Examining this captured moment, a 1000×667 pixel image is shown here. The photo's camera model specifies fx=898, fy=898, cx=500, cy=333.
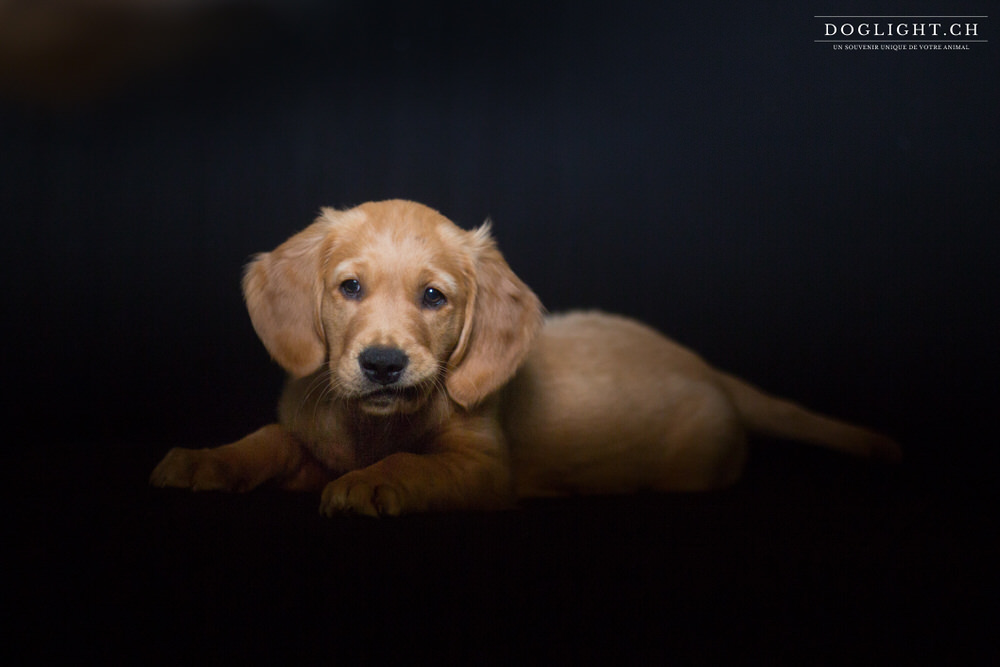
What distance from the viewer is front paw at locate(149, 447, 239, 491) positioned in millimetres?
2631

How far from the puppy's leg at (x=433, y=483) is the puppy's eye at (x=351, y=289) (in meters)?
0.48

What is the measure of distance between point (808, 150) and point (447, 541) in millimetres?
2764

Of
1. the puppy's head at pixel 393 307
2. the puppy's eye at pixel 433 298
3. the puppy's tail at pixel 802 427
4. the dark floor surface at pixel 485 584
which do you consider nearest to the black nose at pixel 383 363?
the puppy's head at pixel 393 307

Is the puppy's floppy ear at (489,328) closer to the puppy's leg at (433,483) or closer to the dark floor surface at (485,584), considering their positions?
the puppy's leg at (433,483)

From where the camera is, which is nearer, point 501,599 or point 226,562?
point 501,599

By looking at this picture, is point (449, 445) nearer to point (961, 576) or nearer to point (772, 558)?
point (772, 558)

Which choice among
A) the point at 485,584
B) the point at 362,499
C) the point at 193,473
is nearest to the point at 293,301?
the point at 193,473

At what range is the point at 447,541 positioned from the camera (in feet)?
7.44

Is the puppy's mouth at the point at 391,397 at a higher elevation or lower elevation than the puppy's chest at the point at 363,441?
higher

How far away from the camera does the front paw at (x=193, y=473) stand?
2631mm

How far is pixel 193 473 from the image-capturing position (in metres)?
2.64

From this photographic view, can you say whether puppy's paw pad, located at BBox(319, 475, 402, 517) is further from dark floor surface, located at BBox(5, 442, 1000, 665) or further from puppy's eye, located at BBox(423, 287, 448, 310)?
puppy's eye, located at BBox(423, 287, 448, 310)

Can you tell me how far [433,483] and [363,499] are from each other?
8.9 inches

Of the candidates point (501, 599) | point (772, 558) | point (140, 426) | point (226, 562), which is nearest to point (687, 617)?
point (501, 599)
